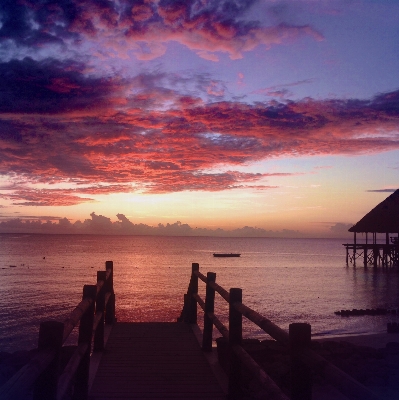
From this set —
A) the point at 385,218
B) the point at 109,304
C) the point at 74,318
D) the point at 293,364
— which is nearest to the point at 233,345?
the point at 293,364

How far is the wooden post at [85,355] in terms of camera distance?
4488 millimetres

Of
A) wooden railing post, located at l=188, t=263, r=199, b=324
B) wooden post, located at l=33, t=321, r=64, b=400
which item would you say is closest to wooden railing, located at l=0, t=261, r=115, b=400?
wooden post, located at l=33, t=321, r=64, b=400

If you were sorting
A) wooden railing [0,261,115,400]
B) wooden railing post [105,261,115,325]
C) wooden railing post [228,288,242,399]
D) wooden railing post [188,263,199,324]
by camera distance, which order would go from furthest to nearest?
wooden railing post [188,263,199,324], wooden railing post [105,261,115,325], wooden railing post [228,288,242,399], wooden railing [0,261,115,400]

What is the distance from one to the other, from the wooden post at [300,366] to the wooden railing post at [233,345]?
A: 1.66m

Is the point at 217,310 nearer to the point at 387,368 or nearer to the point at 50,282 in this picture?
the point at 387,368

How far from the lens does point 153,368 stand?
566 centimetres

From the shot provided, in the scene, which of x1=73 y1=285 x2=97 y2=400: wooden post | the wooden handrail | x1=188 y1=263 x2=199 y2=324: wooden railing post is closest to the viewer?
the wooden handrail

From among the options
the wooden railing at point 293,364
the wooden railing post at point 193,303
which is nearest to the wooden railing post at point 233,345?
the wooden railing at point 293,364

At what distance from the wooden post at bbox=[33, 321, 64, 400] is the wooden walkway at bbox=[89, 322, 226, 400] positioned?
2.02 meters

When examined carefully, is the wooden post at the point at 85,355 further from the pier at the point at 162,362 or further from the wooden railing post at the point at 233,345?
the wooden railing post at the point at 233,345

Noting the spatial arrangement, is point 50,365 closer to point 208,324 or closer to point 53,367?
point 53,367

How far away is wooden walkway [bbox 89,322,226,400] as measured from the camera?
4.84m

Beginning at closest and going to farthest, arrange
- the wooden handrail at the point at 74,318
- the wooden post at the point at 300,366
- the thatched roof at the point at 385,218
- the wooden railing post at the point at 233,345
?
the wooden post at the point at 300,366 → the wooden handrail at the point at 74,318 → the wooden railing post at the point at 233,345 → the thatched roof at the point at 385,218

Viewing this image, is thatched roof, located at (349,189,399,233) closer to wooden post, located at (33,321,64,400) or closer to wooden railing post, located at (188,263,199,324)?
wooden railing post, located at (188,263,199,324)
